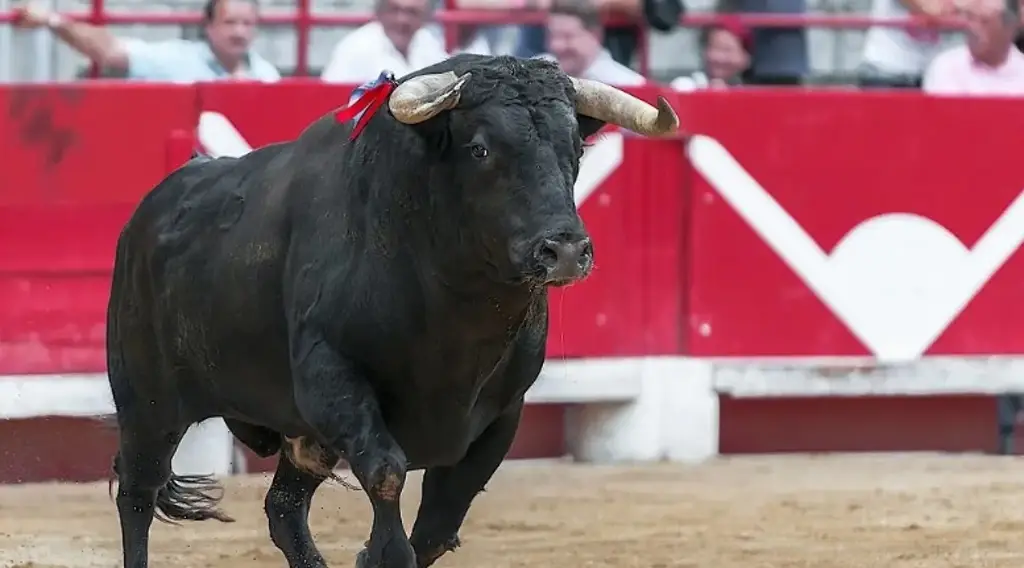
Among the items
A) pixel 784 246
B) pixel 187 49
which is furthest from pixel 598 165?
pixel 187 49

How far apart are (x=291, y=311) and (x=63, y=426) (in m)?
3.17

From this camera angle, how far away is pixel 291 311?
4.58 metres

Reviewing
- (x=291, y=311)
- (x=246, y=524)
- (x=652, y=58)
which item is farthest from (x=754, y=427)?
(x=291, y=311)

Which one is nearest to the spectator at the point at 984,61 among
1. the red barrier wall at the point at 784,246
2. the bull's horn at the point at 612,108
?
the red barrier wall at the point at 784,246

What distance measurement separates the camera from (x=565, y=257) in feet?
12.6

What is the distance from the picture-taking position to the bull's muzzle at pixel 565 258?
385 centimetres

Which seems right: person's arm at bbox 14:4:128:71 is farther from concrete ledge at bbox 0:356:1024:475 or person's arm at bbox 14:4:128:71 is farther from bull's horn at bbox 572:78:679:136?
bull's horn at bbox 572:78:679:136

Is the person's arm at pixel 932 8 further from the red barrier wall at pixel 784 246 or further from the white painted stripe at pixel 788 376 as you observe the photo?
the white painted stripe at pixel 788 376

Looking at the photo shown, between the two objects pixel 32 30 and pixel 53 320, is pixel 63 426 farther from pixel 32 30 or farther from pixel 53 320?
pixel 32 30

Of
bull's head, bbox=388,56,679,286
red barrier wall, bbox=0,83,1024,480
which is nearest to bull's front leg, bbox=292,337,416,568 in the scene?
bull's head, bbox=388,56,679,286

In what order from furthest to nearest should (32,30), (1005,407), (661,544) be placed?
(1005,407)
(32,30)
(661,544)

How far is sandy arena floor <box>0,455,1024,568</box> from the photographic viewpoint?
19.9ft

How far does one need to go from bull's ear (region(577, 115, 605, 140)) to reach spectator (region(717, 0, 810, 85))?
437cm

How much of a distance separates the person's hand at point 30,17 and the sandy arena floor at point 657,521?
5.76 feet
